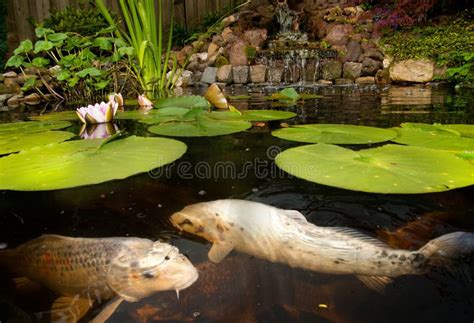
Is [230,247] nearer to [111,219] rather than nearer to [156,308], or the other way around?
[156,308]

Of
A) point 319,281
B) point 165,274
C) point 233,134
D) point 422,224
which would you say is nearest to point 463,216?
point 422,224

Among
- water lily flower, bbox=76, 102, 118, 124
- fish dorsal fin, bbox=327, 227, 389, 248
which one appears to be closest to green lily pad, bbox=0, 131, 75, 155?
water lily flower, bbox=76, 102, 118, 124

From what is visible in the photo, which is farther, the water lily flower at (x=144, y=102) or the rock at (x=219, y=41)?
the rock at (x=219, y=41)

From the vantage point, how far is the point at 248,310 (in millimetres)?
541

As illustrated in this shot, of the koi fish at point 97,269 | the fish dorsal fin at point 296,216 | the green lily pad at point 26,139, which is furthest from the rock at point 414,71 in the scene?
the koi fish at point 97,269

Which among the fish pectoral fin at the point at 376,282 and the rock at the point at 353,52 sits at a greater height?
the rock at the point at 353,52

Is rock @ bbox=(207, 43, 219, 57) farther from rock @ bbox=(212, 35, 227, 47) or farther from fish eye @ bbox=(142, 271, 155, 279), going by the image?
fish eye @ bbox=(142, 271, 155, 279)

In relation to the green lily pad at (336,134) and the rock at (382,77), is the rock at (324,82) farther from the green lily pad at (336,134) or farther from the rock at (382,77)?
the green lily pad at (336,134)

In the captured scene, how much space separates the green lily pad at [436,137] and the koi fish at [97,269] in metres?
1.15

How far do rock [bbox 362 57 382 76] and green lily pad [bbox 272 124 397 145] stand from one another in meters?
3.92

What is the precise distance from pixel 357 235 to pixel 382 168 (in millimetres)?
429

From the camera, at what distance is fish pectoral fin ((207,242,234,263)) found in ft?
2.22

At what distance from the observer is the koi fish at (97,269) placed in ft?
1.87

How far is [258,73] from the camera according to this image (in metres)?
5.57
